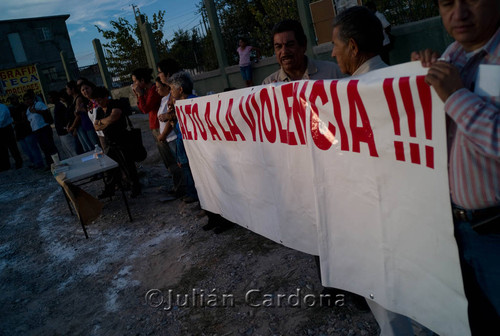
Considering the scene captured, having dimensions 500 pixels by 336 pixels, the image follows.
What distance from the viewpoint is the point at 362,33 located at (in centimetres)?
186

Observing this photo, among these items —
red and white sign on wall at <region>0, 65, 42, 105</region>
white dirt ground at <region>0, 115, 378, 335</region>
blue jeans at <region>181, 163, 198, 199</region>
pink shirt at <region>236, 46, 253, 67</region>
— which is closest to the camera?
white dirt ground at <region>0, 115, 378, 335</region>

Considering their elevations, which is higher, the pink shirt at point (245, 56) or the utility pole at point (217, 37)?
the utility pole at point (217, 37)

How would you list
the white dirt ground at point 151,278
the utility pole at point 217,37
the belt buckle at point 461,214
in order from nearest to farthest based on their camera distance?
the belt buckle at point 461,214, the white dirt ground at point 151,278, the utility pole at point 217,37

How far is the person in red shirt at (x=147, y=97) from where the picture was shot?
554 centimetres

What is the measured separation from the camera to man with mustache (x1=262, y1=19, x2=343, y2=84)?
2.78 m

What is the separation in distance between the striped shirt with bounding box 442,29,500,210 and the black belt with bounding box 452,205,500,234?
4cm

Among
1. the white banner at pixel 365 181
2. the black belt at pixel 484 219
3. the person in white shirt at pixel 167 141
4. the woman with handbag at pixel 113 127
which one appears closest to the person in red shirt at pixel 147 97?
the person in white shirt at pixel 167 141

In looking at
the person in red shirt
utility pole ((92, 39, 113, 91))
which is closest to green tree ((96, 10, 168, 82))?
utility pole ((92, 39, 113, 91))

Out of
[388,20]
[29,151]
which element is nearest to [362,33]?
[388,20]

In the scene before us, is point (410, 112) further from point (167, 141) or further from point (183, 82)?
point (167, 141)

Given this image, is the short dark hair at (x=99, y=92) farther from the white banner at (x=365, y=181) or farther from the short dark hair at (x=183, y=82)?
the white banner at (x=365, y=181)

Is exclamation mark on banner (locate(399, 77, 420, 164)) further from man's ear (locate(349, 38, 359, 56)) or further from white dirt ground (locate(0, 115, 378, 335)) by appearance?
white dirt ground (locate(0, 115, 378, 335))

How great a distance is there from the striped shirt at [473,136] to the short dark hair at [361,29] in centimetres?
56

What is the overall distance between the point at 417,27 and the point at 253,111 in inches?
198
